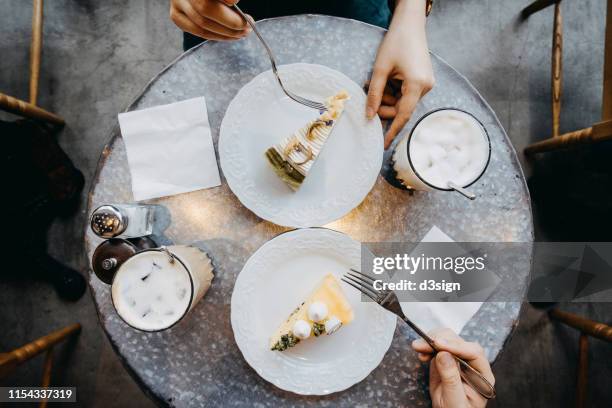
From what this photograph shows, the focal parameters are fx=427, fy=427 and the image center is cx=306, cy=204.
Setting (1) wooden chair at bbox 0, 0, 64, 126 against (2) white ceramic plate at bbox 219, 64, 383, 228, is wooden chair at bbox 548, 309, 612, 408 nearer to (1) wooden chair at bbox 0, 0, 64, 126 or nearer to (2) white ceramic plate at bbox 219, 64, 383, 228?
(2) white ceramic plate at bbox 219, 64, 383, 228

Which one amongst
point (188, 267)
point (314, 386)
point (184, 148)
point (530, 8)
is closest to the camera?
point (188, 267)

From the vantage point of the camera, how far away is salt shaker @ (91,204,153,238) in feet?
3.99

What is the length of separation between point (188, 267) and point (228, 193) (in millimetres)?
322

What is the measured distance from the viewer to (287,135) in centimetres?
142

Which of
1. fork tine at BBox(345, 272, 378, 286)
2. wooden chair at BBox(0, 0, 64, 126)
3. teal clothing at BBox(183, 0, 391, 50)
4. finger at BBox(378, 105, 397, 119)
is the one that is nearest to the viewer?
fork tine at BBox(345, 272, 378, 286)

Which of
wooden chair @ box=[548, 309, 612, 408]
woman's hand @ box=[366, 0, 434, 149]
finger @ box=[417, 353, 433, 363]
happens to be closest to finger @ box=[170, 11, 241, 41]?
woman's hand @ box=[366, 0, 434, 149]

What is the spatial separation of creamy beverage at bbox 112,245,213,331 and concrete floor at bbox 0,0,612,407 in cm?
137

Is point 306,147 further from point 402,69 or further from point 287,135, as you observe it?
point 402,69

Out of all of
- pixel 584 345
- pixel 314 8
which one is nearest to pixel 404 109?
pixel 314 8

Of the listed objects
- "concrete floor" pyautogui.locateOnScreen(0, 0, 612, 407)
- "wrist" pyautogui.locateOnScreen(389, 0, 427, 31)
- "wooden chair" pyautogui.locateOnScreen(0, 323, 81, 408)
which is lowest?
"wooden chair" pyautogui.locateOnScreen(0, 323, 81, 408)

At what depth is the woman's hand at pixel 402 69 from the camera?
1.34 meters

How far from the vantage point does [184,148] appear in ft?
4.55

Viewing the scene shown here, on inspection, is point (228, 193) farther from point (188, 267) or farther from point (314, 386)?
point (314, 386)

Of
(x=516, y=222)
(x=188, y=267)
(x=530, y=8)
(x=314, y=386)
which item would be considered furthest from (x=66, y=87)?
(x=530, y=8)
